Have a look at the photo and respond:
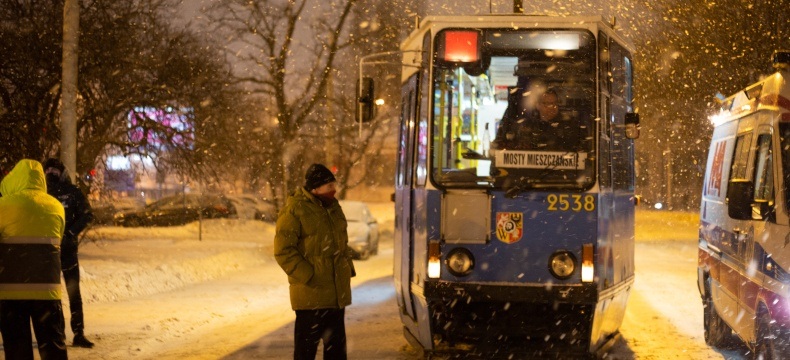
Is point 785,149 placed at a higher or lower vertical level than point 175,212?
higher

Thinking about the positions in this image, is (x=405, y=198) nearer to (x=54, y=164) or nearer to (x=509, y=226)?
(x=509, y=226)

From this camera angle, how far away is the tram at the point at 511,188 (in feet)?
27.3

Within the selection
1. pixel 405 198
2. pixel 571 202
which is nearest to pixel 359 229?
pixel 405 198

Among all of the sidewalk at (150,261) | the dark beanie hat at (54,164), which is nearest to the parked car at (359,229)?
the sidewalk at (150,261)

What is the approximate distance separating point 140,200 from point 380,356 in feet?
147

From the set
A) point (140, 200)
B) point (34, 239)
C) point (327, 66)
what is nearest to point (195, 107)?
point (327, 66)

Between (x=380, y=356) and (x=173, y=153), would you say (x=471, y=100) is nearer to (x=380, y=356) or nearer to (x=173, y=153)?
(x=380, y=356)

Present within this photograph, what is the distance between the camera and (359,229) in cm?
2423

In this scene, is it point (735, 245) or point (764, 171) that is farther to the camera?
point (735, 245)

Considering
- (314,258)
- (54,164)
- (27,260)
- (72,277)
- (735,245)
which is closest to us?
(314,258)

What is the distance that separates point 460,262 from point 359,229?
15957 mm

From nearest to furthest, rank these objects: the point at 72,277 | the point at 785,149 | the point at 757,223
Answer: the point at 785,149
the point at 757,223
the point at 72,277

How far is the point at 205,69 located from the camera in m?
19.8

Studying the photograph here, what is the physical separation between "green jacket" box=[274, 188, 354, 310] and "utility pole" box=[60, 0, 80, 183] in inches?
296
